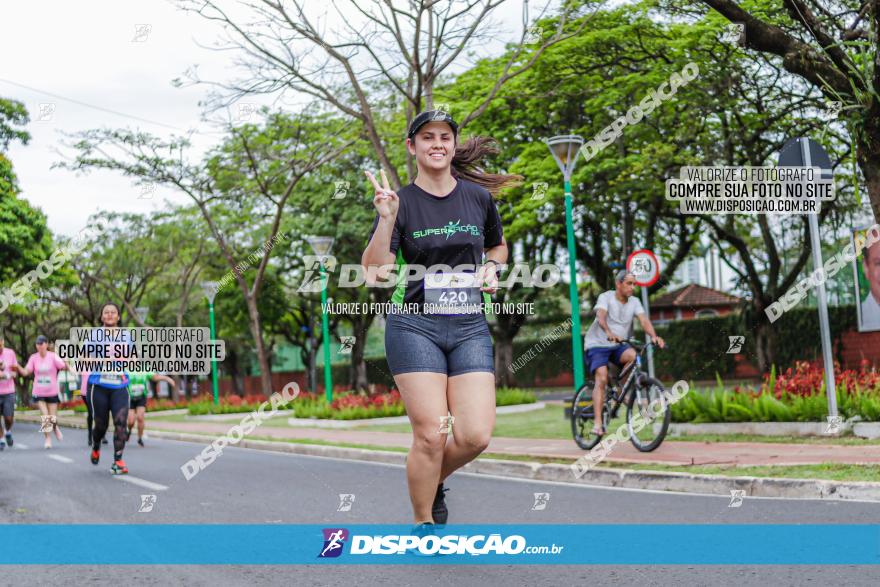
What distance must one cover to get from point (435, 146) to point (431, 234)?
44 centimetres

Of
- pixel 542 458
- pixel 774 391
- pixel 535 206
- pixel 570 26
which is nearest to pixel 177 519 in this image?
pixel 542 458

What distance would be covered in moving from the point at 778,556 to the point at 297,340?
44.7 meters

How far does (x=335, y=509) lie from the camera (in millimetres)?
7453

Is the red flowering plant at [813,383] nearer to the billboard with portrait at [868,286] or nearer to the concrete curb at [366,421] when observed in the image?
the billboard with portrait at [868,286]

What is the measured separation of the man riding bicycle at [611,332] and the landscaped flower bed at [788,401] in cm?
210

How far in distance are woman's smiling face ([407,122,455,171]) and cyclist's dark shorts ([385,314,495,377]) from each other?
2.39 feet

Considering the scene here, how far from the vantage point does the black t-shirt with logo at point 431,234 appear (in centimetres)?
443

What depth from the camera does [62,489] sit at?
375 inches

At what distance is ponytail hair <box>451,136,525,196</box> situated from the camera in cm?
497

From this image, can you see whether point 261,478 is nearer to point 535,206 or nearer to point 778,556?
point 778,556

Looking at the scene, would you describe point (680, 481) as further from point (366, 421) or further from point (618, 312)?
point (366, 421)

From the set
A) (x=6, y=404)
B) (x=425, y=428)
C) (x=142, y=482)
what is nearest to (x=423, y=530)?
(x=425, y=428)

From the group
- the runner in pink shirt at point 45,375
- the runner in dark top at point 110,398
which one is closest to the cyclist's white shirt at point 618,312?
the runner in dark top at point 110,398

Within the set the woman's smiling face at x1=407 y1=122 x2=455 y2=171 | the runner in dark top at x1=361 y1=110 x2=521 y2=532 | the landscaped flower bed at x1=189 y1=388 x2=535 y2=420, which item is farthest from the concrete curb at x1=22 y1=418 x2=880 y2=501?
the landscaped flower bed at x1=189 y1=388 x2=535 y2=420
